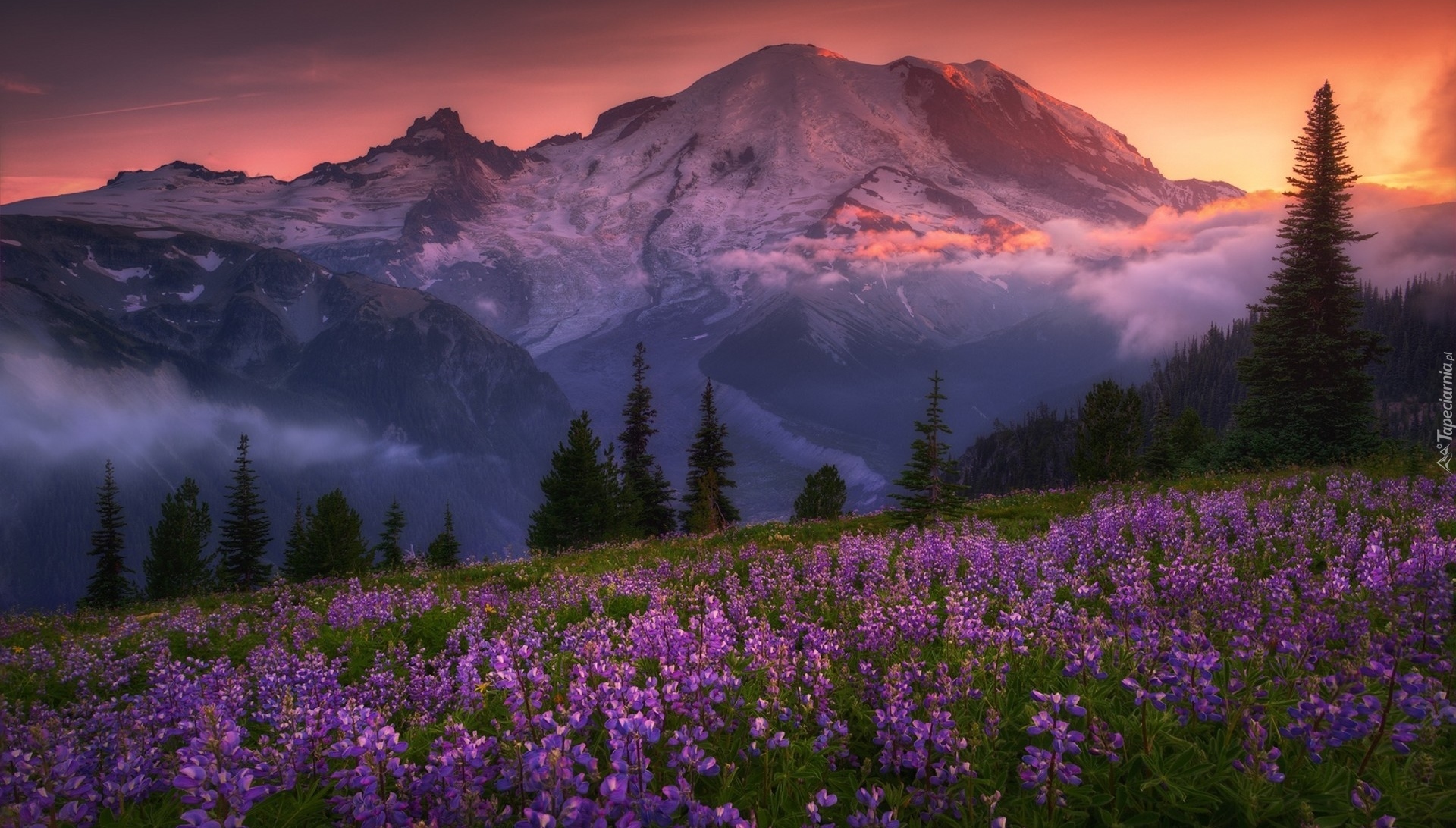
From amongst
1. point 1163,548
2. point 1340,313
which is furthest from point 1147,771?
point 1340,313

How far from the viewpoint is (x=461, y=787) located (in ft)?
10.9

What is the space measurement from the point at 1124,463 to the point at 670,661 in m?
45.8

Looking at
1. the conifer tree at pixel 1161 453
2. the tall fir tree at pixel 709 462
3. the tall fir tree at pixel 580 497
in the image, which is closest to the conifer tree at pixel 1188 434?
the conifer tree at pixel 1161 453

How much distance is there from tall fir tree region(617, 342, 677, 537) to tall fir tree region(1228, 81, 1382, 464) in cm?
3608

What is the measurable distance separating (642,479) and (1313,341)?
41824 mm

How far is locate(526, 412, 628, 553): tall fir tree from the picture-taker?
2133 inches

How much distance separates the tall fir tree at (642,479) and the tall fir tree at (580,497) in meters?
1.34

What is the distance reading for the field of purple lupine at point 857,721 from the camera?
333 centimetres

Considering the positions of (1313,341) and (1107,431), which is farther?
(1107,431)

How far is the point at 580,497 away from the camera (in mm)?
55062

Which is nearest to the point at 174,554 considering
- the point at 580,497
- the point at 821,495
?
the point at 580,497

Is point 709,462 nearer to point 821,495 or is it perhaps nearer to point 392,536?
point 821,495

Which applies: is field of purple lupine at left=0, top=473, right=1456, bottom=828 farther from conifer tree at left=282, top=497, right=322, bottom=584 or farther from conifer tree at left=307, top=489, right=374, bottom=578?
conifer tree at left=282, top=497, right=322, bottom=584

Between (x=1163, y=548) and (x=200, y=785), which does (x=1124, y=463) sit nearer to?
(x=1163, y=548)
